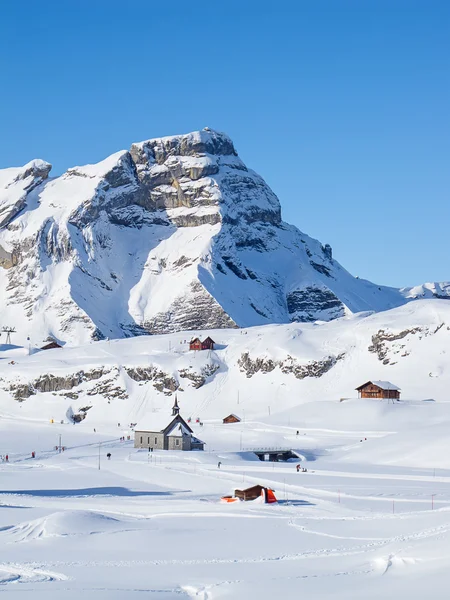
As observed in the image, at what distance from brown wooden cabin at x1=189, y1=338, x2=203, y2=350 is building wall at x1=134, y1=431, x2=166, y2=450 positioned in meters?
48.6

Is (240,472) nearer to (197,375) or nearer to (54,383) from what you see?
(197,375)

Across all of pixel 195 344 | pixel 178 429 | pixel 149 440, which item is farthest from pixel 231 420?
pixel 195 344

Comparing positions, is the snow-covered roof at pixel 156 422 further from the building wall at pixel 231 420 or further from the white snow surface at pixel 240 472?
the building wall at pixel 231 420

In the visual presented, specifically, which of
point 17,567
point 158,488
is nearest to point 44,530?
point 17,567

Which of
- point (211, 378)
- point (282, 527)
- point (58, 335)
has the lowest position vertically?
point (282, 527)

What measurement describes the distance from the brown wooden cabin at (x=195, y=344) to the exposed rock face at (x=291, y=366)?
30.4 ft

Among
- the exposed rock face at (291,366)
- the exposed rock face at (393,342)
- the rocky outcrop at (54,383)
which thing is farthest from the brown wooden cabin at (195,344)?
the exposed rock face at (393,342)

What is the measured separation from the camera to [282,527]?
121 feet

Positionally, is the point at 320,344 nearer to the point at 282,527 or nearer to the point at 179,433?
the point at 179,433

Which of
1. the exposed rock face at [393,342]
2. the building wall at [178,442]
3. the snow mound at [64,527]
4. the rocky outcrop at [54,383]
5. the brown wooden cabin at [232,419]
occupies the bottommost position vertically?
the snow mound at [64,527]

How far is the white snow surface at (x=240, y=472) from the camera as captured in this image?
2573 cm

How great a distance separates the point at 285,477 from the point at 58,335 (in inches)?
5471

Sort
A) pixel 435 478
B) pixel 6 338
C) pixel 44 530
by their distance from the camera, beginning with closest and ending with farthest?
1. pixel 44 530
2. pixel 435 478
3. pixel 6 338

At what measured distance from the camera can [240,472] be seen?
6350cm
